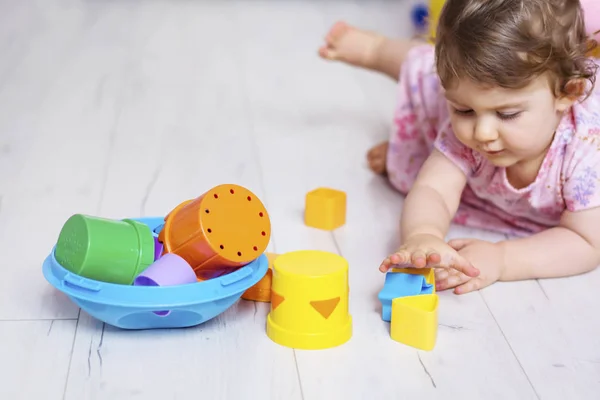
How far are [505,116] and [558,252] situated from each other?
8.0 inches

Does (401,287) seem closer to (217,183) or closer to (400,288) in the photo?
(400,288)

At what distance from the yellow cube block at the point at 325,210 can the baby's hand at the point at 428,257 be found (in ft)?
0.69

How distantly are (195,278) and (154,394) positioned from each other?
13 centimetres

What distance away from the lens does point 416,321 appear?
95 cm

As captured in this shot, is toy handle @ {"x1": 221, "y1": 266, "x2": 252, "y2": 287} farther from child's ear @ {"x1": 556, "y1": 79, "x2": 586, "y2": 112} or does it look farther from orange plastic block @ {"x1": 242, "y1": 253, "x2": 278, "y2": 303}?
child's ear @ {"x1": 556, "y1": 79, "x2": 586, "y2": 112}

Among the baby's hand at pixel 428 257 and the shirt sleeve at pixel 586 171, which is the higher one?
the shirt sleeve at pixel 586 171

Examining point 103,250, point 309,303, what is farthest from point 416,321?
point 103,250

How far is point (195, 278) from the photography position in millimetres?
919

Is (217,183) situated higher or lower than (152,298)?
lower

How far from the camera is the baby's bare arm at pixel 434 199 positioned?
1.15 m

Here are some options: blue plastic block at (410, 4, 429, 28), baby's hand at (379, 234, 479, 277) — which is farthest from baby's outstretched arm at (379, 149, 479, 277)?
blue plastic block at (410, 4, 429, 28)

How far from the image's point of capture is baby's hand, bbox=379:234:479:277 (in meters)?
1.01

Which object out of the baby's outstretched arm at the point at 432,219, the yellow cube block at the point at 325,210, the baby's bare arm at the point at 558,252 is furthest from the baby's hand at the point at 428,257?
the yellow cube block at the point at 325,210

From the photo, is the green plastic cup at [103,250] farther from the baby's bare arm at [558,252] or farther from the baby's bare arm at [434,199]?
the baby's bare arm at [558,252]
